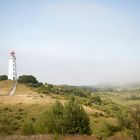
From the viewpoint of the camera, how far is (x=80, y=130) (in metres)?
38.7

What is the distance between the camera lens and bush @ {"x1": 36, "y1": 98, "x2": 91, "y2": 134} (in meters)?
36.6

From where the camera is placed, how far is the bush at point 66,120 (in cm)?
3656

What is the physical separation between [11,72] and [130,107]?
5230 inches

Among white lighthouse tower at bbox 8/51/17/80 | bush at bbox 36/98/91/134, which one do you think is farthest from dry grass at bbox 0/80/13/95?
bush at bbox 36/98/91/134

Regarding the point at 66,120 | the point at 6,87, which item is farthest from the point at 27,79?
the point at 66,120

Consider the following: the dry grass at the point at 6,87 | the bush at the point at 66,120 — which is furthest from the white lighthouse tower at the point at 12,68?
the bush at the point at 66,120

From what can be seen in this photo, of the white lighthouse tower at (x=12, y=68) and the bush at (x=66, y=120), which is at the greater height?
the white lighthouse tower at (x=12, y=68)

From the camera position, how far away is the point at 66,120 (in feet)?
Result: 123

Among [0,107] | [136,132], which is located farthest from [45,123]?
[0,107]

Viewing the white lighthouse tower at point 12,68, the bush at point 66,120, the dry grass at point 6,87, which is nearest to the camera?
the bush at point 66,120

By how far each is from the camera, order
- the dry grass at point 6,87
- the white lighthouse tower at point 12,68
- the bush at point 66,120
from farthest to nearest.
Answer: the white lighthouse tower at point 12,68 < the dry grass at point 6,87 < the bush at point 66,120

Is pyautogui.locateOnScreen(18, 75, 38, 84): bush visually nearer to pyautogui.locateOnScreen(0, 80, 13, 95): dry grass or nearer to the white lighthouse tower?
the white lighthouse tower

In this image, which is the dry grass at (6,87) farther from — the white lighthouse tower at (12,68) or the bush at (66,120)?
the bush at (66,120)

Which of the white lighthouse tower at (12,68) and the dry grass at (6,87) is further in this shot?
the white lighthouse tower at (12,68)
